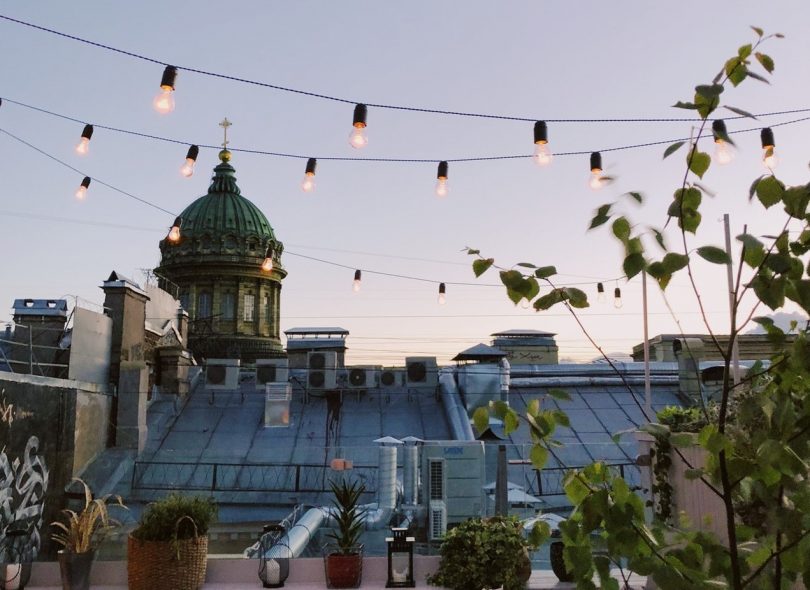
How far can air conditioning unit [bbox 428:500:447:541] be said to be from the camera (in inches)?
660

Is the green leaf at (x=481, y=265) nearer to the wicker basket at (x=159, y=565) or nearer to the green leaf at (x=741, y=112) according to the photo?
the green leaf at (x=741, y=112)

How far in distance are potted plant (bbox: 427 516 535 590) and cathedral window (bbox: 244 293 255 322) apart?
59.8 meters

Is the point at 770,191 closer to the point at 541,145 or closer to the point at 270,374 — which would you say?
the point at 541,145

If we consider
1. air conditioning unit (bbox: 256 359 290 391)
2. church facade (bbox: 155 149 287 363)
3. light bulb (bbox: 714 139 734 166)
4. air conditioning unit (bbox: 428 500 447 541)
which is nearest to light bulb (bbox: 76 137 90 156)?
light bulb (bbox: 714 139 734 166)

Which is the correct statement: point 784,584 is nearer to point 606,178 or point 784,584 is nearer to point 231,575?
point 606,178

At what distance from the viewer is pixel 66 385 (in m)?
18.5

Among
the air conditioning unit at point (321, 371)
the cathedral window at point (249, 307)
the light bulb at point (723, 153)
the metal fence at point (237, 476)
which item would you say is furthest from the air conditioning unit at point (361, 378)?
the cathedral window at point (249, 307)

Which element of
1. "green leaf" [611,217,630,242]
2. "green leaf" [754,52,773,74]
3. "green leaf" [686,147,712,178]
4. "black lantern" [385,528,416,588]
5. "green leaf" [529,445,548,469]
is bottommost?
"black lantern" [385,528,416,588]

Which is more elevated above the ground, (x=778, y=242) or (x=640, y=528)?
(x=778, y=242)

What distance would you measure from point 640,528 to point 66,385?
62.9 ft

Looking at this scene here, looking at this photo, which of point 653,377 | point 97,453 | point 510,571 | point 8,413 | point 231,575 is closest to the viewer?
point 510,571

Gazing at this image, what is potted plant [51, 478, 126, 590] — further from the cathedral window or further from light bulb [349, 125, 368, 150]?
the cathedral window

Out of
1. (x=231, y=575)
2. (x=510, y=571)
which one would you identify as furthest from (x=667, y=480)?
(x=231, y=575)

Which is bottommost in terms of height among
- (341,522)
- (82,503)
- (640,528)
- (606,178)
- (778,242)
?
(82,503)
